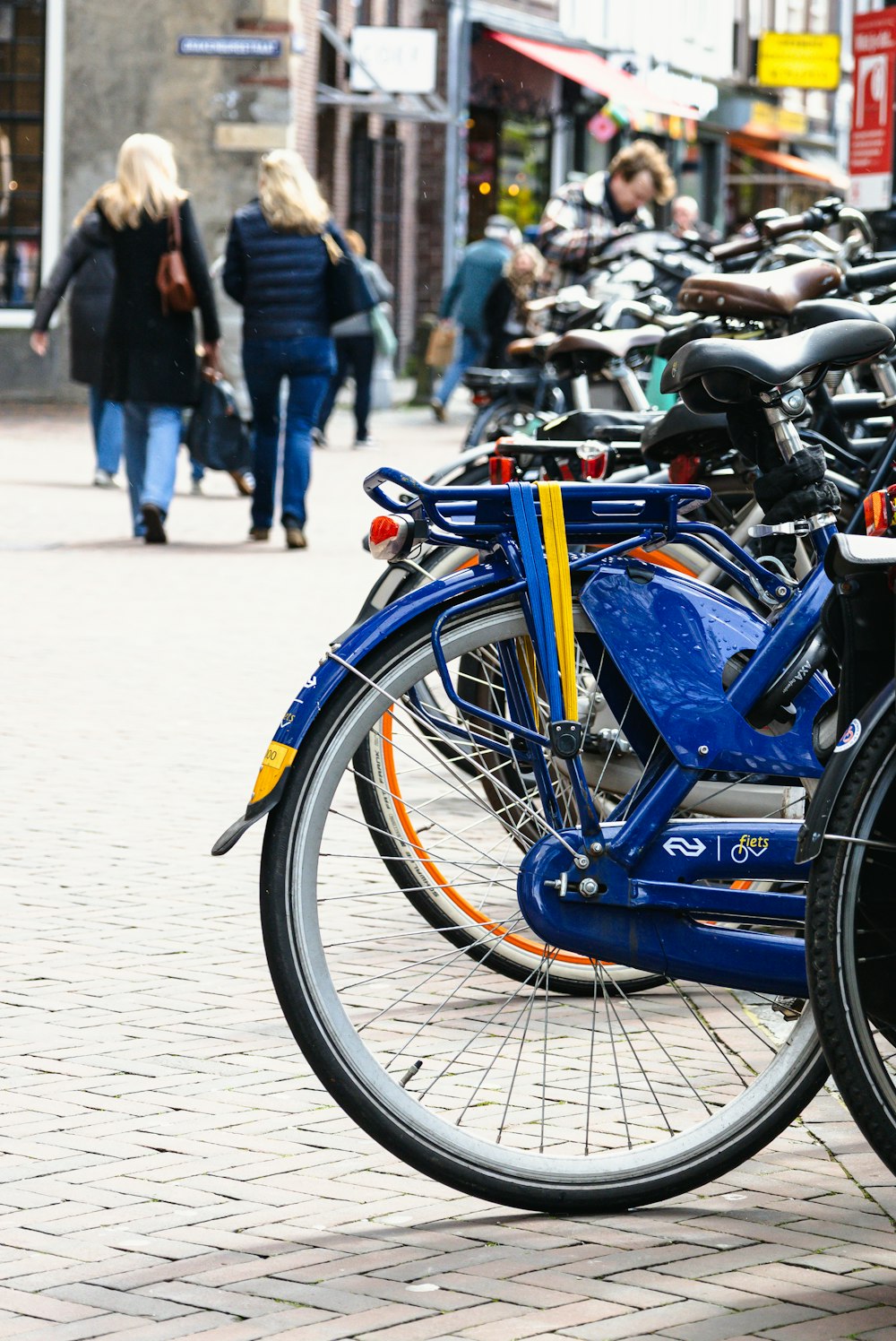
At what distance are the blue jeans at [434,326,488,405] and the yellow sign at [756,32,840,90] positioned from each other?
15099 millimetres

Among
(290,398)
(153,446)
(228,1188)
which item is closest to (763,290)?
(228,1188)

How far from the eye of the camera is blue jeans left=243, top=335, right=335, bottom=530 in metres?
12.9

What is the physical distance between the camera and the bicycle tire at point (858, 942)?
10.2 feet

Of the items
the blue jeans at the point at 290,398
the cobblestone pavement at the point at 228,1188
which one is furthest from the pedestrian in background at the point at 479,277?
the cobblestone pavement at the point at 228,1188

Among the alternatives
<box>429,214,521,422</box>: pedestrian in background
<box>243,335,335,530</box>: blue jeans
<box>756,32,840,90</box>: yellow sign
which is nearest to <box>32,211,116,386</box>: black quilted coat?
<box>243,335,335,530</box>: blue jeans

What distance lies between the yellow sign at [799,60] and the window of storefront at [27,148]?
16.8 meters

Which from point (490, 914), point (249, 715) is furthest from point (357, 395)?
point (490, 914)

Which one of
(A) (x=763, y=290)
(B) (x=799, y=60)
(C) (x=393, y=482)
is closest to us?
(C) (x=393, y=482)

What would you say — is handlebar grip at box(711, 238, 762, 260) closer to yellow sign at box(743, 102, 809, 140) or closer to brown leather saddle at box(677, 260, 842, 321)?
brown leather saddle at box(677, 260, 842, 321)

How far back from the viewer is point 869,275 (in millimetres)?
5938

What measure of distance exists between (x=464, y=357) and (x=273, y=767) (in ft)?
66.9

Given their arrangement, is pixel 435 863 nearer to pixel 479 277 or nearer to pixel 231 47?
pixel 479 277

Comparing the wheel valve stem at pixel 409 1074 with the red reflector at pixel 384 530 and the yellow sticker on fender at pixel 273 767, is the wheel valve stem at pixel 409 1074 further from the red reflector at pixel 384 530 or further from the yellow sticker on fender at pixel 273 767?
the red reflector at pixel 384 530

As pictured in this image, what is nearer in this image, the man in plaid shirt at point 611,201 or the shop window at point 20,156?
the man in plaid shirt at point 611,201
